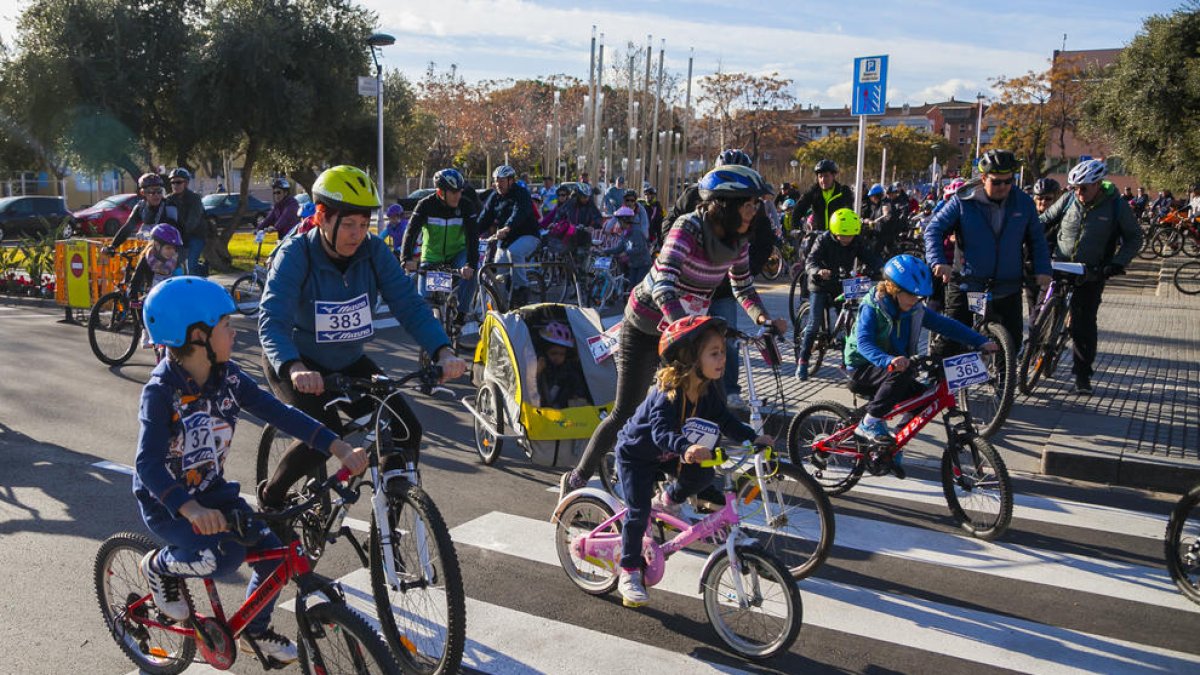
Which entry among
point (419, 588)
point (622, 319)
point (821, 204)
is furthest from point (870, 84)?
point (419, 588)

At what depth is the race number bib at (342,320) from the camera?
4.35 m

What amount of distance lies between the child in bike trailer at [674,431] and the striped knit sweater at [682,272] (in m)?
0.89

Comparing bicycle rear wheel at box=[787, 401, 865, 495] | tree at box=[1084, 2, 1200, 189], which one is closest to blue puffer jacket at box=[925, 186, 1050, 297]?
bicycle rear wheel at box=[787, 401, 865, 495]

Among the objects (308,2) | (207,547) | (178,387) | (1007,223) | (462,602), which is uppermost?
(308,2)

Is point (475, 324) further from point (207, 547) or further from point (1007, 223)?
point (207, 547)

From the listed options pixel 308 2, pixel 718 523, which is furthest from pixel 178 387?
pixel 308 2

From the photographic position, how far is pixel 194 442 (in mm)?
3469

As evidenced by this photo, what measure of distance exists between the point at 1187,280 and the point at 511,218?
13438 millimetres

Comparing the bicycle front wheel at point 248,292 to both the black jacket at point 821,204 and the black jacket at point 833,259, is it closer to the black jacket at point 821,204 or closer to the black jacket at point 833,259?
the black jacket at point 821,204

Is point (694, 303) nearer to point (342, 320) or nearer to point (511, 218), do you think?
point (342, 320)

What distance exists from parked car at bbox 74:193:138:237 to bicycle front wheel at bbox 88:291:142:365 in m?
23.2

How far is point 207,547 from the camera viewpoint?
3.40m

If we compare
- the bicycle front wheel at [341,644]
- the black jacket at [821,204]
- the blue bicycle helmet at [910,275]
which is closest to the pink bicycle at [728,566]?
the bicycle front wheel at [341,644]

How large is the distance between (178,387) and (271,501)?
864 millimetres
